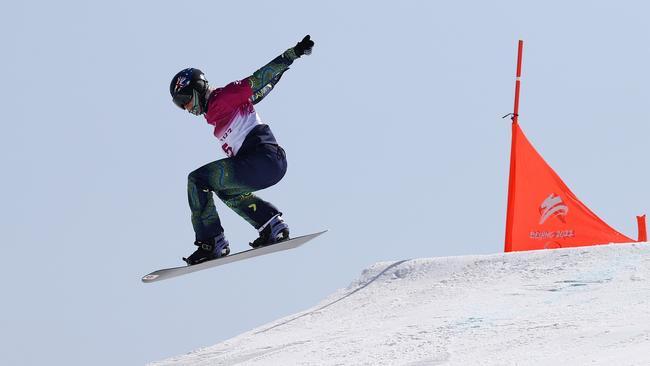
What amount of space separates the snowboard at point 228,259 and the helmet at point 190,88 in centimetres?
146

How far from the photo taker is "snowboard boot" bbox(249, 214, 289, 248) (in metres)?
9.54

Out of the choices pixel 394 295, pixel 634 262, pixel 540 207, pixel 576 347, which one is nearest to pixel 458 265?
pixel 394 295

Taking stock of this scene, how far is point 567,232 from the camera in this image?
12.3m

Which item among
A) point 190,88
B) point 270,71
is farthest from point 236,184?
point 270,71

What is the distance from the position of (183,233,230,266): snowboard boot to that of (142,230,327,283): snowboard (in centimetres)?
6

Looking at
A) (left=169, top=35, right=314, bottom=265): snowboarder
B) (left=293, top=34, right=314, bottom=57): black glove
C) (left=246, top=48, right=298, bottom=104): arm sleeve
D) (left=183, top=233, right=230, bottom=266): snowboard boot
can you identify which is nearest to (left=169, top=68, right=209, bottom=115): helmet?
(left=169, top=35, right=314, bottom=265): snowboarder

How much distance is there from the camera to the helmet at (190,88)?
921 cm

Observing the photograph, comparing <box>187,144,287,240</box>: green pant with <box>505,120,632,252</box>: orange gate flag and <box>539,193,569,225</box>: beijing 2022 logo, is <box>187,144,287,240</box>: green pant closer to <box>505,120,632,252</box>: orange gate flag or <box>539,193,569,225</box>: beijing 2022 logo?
<box>505,120,632,252</box>: orange gate flag

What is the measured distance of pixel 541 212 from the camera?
39.7 feet

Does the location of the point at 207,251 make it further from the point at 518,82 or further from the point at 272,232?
the point at 518,82

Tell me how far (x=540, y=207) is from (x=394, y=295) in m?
3.20

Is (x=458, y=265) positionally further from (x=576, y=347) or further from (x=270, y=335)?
(x=576, y=347)

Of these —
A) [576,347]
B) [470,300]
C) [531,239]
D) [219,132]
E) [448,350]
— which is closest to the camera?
[576,347]

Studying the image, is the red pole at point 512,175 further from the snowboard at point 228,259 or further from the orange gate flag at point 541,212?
the snowboard at point 228,259
